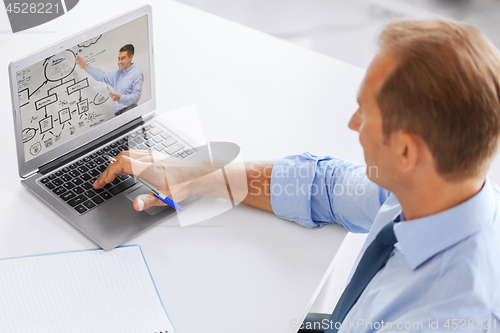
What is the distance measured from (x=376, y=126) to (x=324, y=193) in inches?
14.3

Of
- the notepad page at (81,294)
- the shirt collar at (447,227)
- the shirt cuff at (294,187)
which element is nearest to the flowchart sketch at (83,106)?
the notepad page at (81,294)

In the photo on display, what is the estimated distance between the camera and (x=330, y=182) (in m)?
1.08

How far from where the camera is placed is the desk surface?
895 millimetres

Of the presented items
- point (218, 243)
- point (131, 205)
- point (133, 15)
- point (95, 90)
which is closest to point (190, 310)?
point (218, 243)

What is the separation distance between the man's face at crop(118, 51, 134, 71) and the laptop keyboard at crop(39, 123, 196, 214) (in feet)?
0.54

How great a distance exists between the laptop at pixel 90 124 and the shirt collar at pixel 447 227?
0.50 meters

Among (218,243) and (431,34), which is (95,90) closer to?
(218,243)

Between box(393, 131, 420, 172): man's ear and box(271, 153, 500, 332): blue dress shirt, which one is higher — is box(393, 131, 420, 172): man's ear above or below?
above

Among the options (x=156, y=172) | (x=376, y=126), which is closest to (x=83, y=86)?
(x=156, y=172)

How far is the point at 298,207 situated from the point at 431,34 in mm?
479

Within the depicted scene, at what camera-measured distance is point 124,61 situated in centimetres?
110

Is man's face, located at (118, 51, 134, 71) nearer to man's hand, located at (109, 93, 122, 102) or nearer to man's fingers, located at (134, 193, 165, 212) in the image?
man's hand, located at (109, 93, 122, 102)

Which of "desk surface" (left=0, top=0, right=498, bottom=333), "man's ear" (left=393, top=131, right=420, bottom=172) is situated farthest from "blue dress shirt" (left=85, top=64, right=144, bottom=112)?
"man's ear" (left=393, top=131, right=420, bottom=172)

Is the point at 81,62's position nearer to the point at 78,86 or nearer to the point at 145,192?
the point at 78,86
